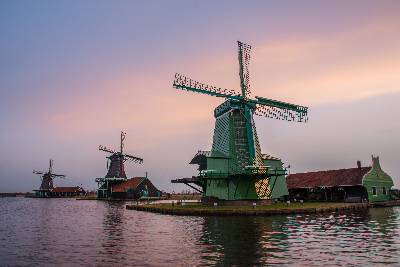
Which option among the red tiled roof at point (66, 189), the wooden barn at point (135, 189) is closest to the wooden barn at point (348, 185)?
the wooden barn at point (135, 189)

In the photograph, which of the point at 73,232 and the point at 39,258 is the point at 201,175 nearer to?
the point at 73,232


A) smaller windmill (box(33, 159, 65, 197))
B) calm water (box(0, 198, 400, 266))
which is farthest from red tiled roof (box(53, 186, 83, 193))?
calm water (box(0, 198, 400, 266))

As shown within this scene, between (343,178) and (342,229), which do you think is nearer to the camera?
(342,229)

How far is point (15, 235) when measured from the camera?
2561 centimetres

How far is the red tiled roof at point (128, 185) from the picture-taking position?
96344 millimetres

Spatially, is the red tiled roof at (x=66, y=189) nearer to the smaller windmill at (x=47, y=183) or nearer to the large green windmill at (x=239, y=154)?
the smaller windmill at (x=47, y=183)

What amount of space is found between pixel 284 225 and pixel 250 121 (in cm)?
2074

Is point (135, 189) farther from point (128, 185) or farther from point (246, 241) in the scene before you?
point (246, 241)

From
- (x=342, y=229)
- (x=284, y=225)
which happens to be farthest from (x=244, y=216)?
(x=342, y=229)

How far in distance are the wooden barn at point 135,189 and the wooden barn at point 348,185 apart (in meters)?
47.6

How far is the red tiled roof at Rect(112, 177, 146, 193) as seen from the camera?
96.3 metres

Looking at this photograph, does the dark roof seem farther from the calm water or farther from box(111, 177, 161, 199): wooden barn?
box(111, 177, 161, 199): wooden barn

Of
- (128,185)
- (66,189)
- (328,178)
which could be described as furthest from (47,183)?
(328,178)

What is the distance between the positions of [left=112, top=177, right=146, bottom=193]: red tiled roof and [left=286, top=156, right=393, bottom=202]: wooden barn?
48.1 meters
